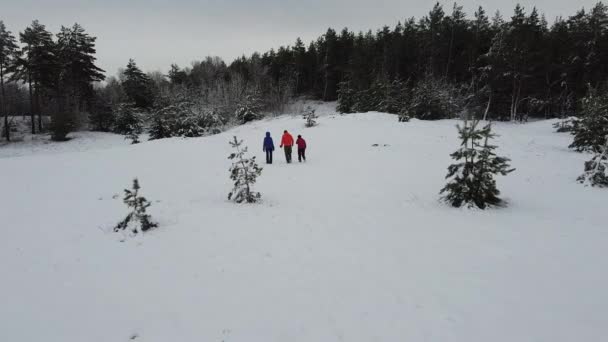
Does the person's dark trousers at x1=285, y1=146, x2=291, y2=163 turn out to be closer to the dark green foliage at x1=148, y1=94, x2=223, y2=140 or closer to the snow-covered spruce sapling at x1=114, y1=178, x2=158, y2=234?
the snow-covered spruce sapling at x1=114, y1=178, x2=158, y2=234

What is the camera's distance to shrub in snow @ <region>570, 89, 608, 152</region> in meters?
15.0

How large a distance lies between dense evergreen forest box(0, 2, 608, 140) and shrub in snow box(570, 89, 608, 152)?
620 centimetres

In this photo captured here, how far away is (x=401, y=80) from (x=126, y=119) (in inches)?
1494

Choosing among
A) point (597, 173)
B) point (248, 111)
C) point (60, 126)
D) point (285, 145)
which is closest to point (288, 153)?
point (285, 145)

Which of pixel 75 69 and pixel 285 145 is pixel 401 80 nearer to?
pixel 285 145

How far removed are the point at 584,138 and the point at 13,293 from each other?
913 inches

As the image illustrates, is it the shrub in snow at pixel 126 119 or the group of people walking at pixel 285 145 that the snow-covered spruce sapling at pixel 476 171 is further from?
the shrub in snow at pixel 126 119

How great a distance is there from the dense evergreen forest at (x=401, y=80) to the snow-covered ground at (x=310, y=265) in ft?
65.5

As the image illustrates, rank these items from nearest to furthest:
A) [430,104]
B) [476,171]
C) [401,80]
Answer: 1. [476,171]
2. [430,104]
3. [401,80]

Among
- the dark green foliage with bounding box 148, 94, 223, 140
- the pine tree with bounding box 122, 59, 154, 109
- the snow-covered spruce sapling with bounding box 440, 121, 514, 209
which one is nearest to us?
the snow-covered spruce sapling with bounding box 440, 121, 514, 209

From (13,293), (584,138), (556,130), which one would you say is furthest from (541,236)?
(556,130)

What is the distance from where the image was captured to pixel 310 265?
549 centimetres

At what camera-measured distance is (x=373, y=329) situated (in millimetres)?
3879

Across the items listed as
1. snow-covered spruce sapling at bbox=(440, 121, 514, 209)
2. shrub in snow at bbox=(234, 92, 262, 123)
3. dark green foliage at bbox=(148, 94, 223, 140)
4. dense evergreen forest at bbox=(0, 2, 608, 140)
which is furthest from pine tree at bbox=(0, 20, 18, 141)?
snow-covered spruce sapling at bbox=(440, 121, 514, 209)
